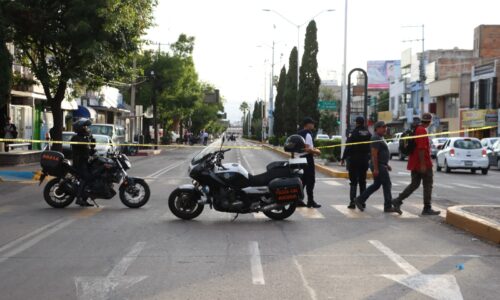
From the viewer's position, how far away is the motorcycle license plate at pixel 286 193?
10414mm

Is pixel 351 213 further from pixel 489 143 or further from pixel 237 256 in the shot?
pixel 489 143

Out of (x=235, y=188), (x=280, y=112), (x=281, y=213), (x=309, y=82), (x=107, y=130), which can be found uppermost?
(x=309, y=82)

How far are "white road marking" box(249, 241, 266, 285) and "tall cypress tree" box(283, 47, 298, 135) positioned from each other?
161 ft

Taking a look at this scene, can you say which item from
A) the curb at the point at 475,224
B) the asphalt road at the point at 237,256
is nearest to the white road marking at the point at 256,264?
the asphalt road at the point at 237,256

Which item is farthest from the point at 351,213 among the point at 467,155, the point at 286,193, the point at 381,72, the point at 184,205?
the point at 381,72

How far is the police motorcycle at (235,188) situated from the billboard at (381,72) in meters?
92.0

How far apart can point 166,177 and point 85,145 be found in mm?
8795

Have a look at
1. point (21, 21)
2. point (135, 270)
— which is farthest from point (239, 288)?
point (21, 21)

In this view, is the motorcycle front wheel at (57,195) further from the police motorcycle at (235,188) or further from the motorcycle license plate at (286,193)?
the motorcycle license plate at (286,193)

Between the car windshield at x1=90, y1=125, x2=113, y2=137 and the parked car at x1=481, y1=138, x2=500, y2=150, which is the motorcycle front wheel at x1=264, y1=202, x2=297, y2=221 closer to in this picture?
the parked car at x1=481, y1=138, x2=500, y2=150

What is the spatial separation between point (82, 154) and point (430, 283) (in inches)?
314

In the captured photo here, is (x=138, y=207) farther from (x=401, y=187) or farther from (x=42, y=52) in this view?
(x=42, y=52)

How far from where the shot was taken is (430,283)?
6.49m

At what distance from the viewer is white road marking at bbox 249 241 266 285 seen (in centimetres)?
654
